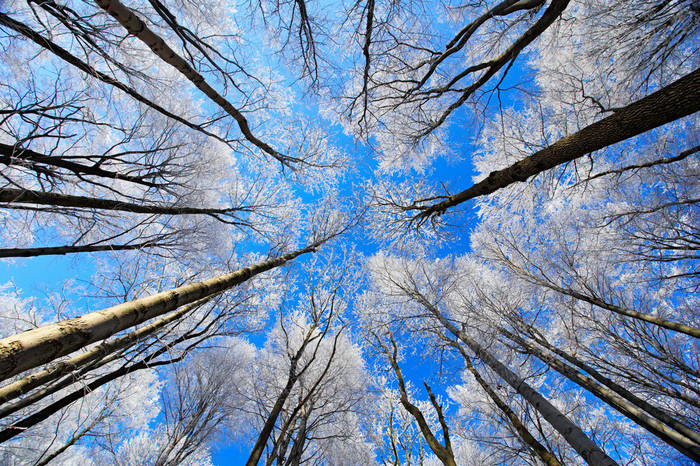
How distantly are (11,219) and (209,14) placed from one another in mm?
6124

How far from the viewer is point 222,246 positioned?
9.07 m

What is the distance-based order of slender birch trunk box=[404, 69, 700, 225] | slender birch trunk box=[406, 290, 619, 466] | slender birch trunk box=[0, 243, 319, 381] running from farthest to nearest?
slender birch trunk box=[406, 290, 619, 466], slender birch trunk box=[404, 69, 700, 225], slender birch trunk box=[0, 243, 319, 381]

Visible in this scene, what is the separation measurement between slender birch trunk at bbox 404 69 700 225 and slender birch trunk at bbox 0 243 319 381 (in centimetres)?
440

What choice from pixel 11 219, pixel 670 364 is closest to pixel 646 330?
pixel 670 364

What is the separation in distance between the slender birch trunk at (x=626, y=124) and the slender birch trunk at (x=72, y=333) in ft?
14.4

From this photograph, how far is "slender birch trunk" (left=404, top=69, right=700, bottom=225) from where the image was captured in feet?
7.30

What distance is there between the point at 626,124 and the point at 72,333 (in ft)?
15.9

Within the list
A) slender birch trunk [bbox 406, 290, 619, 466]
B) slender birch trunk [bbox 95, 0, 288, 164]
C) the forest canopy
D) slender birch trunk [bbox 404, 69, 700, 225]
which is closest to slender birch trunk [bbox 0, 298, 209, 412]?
the forest canopy

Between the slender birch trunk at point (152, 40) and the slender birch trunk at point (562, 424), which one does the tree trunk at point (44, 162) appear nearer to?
the slender birch trunk at point (152, 40)

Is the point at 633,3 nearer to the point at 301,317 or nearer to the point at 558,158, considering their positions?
the point at 558,158

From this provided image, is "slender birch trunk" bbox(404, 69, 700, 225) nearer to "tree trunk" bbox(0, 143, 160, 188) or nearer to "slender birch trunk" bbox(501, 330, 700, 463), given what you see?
"slender birch trunk" bbox(501, 330, 700, 463)

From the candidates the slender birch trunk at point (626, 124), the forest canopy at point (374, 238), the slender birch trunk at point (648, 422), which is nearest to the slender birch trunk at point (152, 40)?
the forest canopy at point (374, 238)

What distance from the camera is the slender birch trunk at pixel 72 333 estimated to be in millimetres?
1238

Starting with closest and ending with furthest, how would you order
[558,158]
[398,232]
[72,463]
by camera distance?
1. [558,158]
2. [398,232]
3. [72,463]
